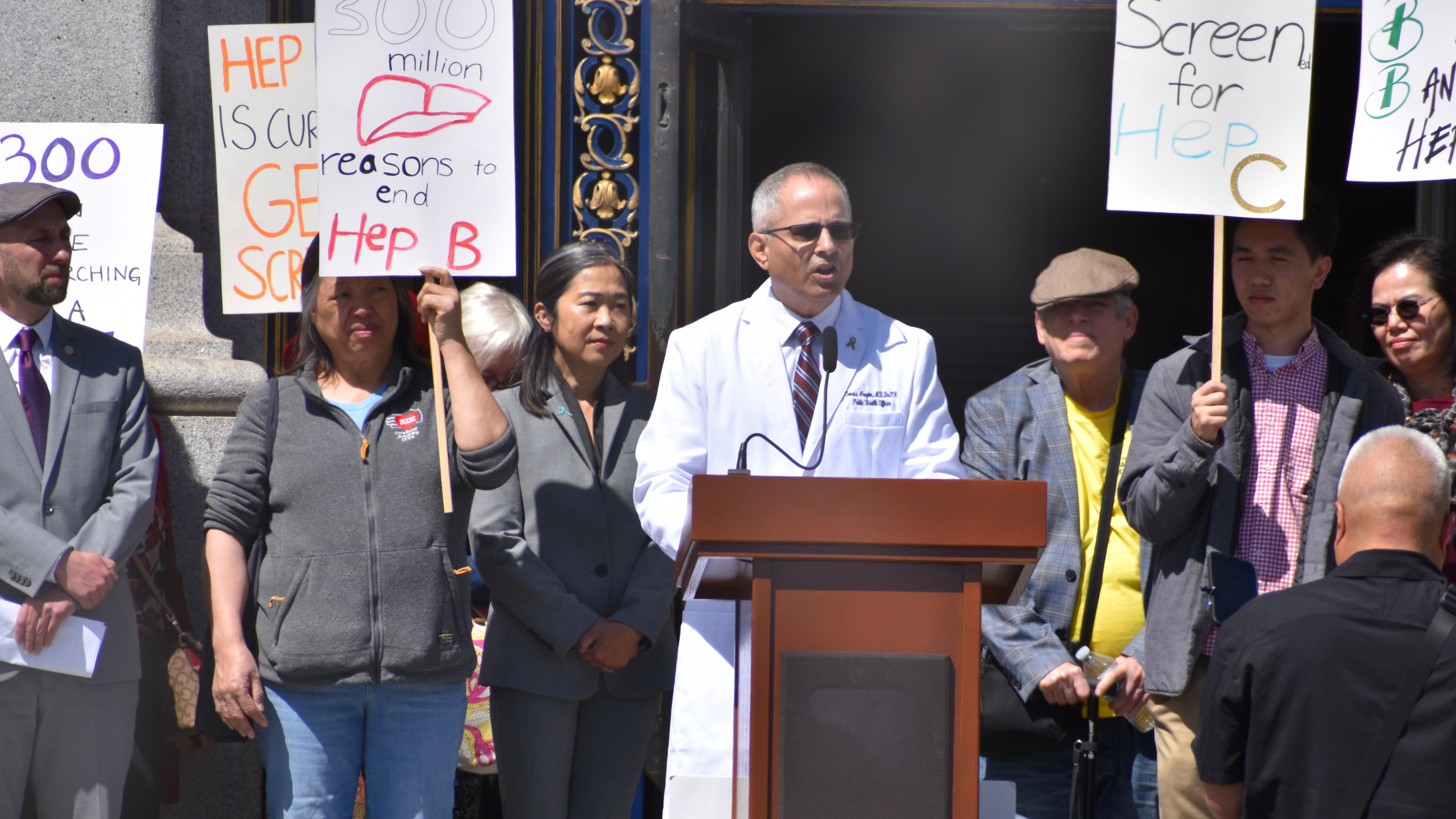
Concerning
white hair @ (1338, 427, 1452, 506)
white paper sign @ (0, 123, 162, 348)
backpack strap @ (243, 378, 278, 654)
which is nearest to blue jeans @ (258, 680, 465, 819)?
backpack strap @ (243, 378, 278, 654)

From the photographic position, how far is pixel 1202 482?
4.07 meters

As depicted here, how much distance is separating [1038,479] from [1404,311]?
4.16ft

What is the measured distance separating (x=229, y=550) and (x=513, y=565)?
0.76 meters

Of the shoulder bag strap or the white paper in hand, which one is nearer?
the white paper in hand

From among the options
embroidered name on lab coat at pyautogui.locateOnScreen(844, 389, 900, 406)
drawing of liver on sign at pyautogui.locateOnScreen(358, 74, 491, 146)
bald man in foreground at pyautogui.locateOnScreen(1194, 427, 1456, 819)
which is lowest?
bald man in foreground at pyautogui.locateOnScreen(1194, 427, 1456, 819)

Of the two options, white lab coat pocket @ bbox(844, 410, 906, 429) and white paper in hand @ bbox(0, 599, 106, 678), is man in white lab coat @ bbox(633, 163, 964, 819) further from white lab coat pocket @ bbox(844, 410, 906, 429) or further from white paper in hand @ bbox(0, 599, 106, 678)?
white paper in hand @ bbox(0, 599, 106, 678)

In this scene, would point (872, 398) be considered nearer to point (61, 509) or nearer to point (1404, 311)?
point (1404, 311)

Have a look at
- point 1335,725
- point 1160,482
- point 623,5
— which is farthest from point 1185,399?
point 623,5

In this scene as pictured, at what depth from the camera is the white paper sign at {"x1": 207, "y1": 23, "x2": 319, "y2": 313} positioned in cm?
533

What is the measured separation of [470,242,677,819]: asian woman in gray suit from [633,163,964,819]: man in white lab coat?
46 cm

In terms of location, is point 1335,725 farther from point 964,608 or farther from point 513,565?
point 513,565

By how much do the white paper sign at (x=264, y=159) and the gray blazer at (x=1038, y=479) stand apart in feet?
7.78

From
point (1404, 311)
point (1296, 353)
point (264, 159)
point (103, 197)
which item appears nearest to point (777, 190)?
point (1296, 353)

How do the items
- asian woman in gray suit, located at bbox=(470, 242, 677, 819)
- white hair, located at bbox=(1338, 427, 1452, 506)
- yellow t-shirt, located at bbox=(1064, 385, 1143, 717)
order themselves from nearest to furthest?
white hair, located at bbox=(1338, 427, 1452, 506) < asian woman in gray suit, located at bbox=(470, 242, 677, 819) < yellow t-shirt, located at bbox=(1064, 385, 1143, 717)
